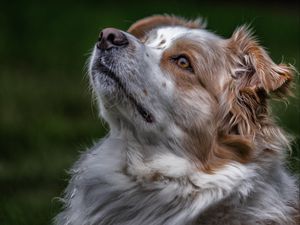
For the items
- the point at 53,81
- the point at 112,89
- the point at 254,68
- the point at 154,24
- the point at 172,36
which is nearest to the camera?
the point at 112,89

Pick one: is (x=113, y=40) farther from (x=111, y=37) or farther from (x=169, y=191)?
(x=169, y=191)

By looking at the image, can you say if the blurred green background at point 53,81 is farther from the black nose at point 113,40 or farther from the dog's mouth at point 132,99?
the black nose at point 113,40

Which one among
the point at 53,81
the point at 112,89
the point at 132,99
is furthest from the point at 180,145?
the point at 53,81

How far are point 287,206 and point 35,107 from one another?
484 centimetres

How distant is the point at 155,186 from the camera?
5215 millimetres

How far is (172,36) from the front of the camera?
5.64m

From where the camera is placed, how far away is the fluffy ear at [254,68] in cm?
522

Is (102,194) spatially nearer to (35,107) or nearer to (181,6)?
(35,107)

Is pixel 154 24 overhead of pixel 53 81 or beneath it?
overhead

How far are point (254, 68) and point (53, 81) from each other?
5932 millimetres

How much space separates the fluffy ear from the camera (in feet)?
17.1

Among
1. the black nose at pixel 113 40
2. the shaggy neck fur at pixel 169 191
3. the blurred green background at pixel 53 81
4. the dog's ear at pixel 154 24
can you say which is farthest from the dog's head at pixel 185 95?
the blurred green background at pixel 53 81

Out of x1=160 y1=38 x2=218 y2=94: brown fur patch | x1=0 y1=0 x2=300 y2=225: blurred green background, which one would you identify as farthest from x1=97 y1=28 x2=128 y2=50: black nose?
x1=0 y1=0 x2=300 y2=225: blurred green background

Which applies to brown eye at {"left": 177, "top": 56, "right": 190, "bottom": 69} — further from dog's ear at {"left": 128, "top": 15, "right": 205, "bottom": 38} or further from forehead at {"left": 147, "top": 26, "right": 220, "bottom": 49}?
dog's ear at {"left": 128, "top": 15, "right": 205, "bottom": 38}
